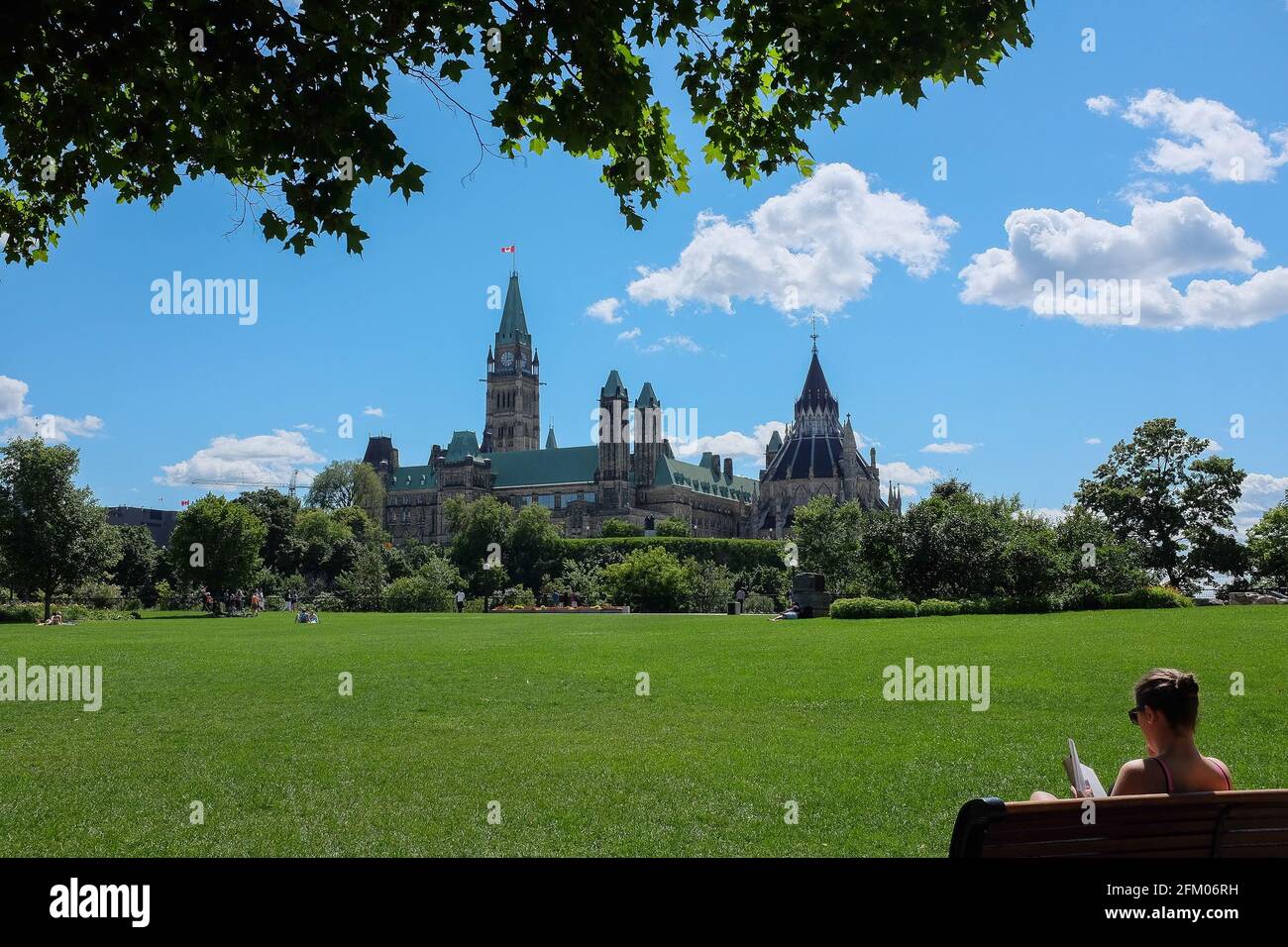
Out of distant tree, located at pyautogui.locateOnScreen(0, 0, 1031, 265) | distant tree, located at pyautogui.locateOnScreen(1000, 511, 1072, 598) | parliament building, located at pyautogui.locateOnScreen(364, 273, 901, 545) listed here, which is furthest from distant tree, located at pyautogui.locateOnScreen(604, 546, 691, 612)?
parliament building, located at pyautogui.locateOnScreen(364, 273, 901, 545)

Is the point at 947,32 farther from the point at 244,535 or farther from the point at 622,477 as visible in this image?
the point at 622,477

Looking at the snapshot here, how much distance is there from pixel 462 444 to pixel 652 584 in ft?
367

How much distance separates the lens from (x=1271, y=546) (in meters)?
60.7

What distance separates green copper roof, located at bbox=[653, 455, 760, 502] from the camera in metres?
158

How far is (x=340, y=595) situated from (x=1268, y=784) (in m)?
69.2

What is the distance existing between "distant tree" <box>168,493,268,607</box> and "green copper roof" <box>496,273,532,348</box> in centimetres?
11796

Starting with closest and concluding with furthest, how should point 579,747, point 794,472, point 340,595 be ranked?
1. point 579,747
2. point 340,595
3. point 794,472

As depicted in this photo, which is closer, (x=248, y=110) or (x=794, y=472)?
(x=248, y=110)


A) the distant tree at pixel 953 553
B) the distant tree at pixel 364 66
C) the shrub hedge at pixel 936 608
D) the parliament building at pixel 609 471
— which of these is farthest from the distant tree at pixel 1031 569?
the parliament building at pixel 609 471

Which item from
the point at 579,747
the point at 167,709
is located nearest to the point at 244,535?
the point at 167,709

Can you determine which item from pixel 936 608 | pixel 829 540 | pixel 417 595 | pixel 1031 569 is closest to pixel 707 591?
pixel 829 540

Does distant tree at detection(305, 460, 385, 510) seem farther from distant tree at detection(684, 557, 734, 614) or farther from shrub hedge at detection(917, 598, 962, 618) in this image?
shrub hedge at detection(917, 598, 962, 618)
